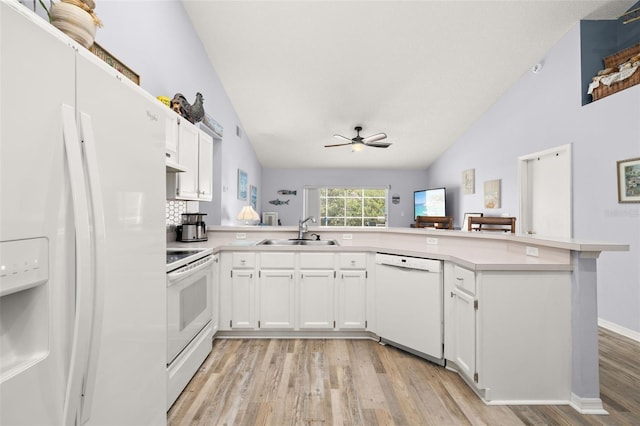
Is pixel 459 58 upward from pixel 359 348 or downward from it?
upward

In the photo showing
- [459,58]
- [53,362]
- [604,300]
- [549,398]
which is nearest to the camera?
[53,362]

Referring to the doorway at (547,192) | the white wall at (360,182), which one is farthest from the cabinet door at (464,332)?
the white wall at (360,182)

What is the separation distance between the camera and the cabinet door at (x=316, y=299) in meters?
2.66

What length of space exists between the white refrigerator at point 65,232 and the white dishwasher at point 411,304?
1.91 m

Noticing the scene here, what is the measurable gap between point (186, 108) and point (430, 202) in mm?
6323

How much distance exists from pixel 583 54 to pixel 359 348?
14.1ft

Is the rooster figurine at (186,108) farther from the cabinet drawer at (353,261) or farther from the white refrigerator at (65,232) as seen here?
the cabinet drawer at (353,261)

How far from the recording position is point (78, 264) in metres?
0.73

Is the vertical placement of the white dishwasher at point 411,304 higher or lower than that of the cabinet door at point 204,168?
lower

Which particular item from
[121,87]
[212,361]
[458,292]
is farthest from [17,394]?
[458,292]

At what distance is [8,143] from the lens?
60 cm

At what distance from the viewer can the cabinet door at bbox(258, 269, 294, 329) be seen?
267 cm

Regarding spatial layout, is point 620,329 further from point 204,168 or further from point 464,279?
point 204,168

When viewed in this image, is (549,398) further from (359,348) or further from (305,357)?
(305,357)
